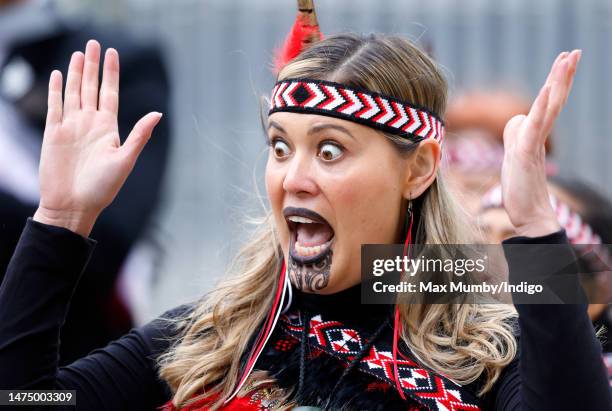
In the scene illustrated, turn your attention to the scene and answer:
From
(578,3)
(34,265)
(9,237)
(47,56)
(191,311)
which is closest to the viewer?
(34,265)

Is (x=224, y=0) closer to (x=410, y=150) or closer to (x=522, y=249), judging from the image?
(x=410, y=150)

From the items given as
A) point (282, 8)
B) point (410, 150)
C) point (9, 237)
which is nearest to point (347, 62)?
point (410, 150)

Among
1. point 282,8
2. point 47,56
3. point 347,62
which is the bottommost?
point 347,62

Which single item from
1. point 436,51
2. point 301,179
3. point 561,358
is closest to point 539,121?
point 561,358

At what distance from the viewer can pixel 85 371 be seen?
2.62m

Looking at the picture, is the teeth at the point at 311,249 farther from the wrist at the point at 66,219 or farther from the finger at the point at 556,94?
the finger at the point at 556,94

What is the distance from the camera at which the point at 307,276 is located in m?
2.59

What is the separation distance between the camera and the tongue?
261 centimetres

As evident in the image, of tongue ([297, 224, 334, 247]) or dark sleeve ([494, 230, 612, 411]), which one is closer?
dark sleeve ([494, 230, 612, 411])

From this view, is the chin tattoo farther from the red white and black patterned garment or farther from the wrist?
the wrist

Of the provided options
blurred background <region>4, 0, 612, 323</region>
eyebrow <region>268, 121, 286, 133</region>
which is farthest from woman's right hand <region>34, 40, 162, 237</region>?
blurred background <region>4, 0, 612, 323</region>

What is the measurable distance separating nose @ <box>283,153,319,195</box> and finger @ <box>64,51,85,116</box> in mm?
507

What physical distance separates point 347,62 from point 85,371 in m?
0.96

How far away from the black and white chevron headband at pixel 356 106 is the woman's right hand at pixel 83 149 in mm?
331
